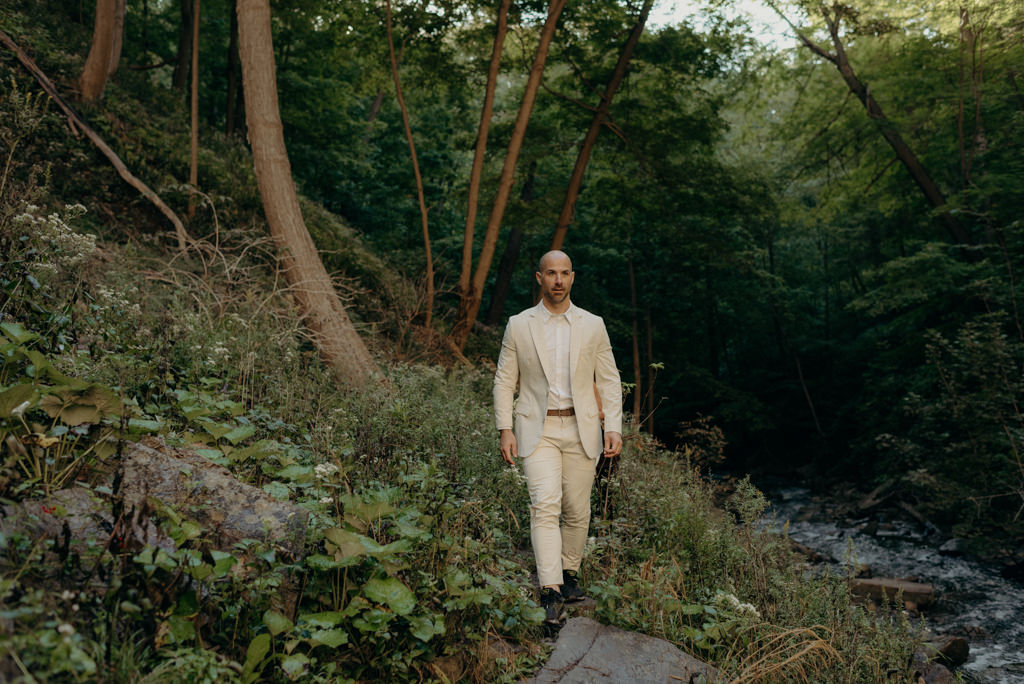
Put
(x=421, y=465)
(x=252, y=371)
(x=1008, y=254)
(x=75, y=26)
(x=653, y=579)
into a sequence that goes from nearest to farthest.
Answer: (x=421, y=465), (x=653, y=579), (x=252, y=371), (x=1008, y=254), (x=75, y=26)

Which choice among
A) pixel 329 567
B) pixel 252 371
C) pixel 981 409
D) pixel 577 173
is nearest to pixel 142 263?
pixel 252 371

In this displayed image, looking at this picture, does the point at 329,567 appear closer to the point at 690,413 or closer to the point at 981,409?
the point at 981,409

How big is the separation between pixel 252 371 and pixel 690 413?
20923 mm

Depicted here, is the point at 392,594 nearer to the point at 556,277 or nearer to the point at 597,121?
the point at 556,277

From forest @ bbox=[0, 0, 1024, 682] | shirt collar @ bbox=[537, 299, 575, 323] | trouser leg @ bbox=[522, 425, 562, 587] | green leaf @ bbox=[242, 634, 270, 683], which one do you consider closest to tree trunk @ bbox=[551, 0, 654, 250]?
forest @ bbox=[0, 0, 1024, 682]

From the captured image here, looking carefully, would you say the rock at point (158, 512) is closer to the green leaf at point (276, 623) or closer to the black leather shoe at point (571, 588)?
the green leaf at point (276, 623)

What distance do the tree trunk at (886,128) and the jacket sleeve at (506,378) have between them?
45.2 feet

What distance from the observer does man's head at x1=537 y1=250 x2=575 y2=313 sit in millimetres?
4258

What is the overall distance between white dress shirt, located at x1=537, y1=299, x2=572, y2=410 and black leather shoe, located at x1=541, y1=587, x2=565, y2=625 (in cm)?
115

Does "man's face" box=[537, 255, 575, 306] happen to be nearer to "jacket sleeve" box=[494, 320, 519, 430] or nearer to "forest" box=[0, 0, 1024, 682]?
"jacket sleeve" box=[494, 320, 519, 430]

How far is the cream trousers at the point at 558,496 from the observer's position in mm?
4094

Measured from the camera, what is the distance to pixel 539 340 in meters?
4.32

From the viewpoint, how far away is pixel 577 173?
43.3 feet

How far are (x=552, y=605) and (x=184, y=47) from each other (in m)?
18.1
